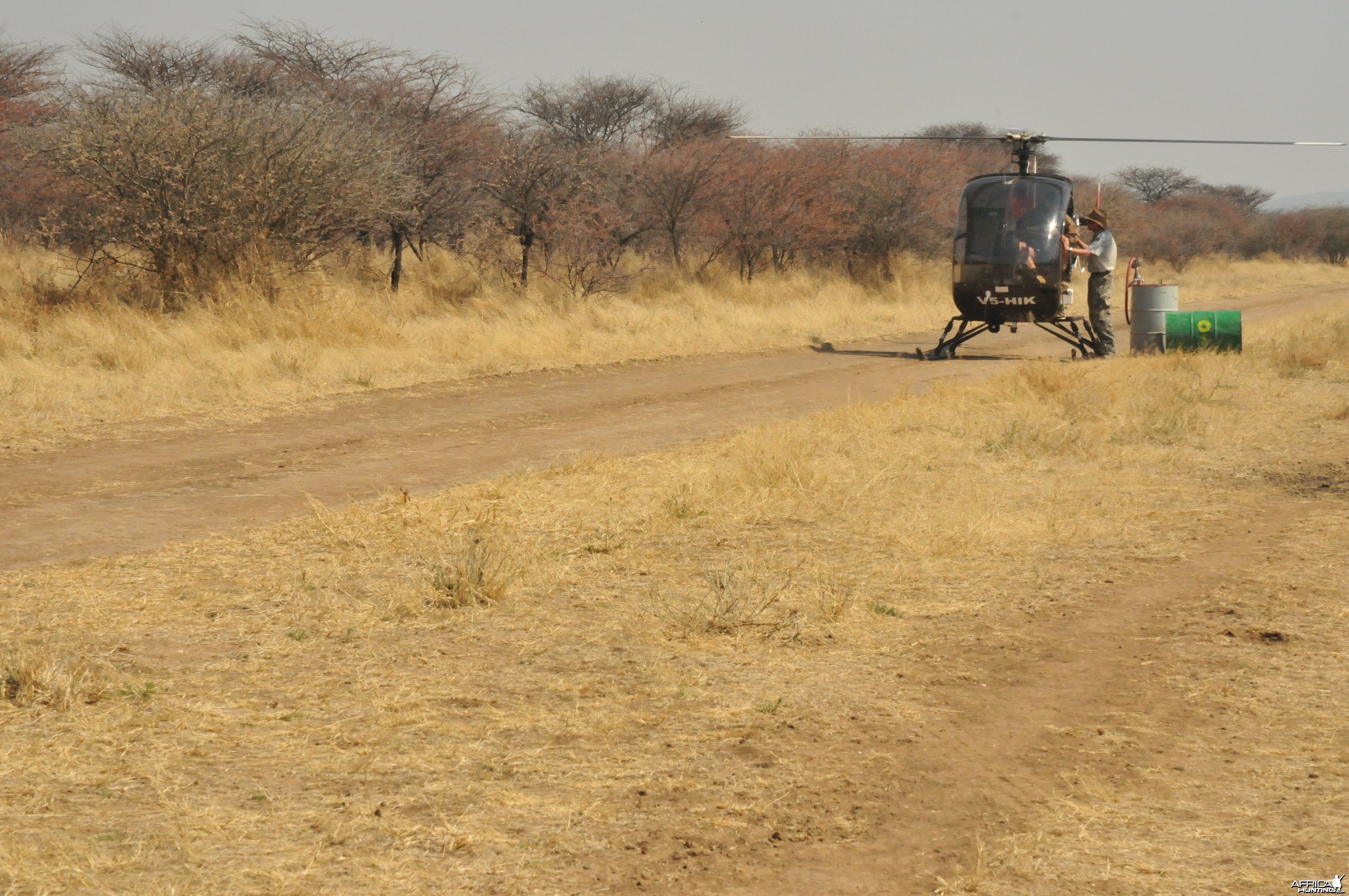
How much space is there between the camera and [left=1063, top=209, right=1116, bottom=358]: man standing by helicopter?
16.0 meters

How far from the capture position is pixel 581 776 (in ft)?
11.9

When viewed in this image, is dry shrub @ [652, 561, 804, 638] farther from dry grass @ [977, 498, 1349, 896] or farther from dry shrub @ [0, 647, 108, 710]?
dry shrub @ [0, 647, 108, 710]

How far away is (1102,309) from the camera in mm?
16078

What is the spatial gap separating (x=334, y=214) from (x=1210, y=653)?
548 inches

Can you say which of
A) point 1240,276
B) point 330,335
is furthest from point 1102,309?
point 1240,276

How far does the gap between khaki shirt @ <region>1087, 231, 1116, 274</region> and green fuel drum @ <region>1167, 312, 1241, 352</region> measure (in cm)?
101

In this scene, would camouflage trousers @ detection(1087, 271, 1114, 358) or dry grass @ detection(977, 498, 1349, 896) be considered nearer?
dry grass @ detection(977, 498, 1349, 896)

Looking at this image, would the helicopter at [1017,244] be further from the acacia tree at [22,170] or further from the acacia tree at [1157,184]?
the acacia tree at [1157,184]

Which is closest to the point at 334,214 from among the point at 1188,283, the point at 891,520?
the point at 891,520

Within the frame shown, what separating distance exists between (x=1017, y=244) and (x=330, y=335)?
8502 mm

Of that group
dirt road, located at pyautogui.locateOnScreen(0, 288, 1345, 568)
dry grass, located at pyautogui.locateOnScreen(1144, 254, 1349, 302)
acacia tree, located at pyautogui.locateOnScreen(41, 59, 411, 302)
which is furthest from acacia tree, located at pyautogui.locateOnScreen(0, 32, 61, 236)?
dry grass, located at pyautogui.locateOnScreen(1144, 254, 1349, 302)

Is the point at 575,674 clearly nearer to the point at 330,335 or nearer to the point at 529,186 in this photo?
the point at 330,335

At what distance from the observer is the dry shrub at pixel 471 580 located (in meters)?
5.32

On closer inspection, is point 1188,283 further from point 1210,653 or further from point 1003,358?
point 1210,653
